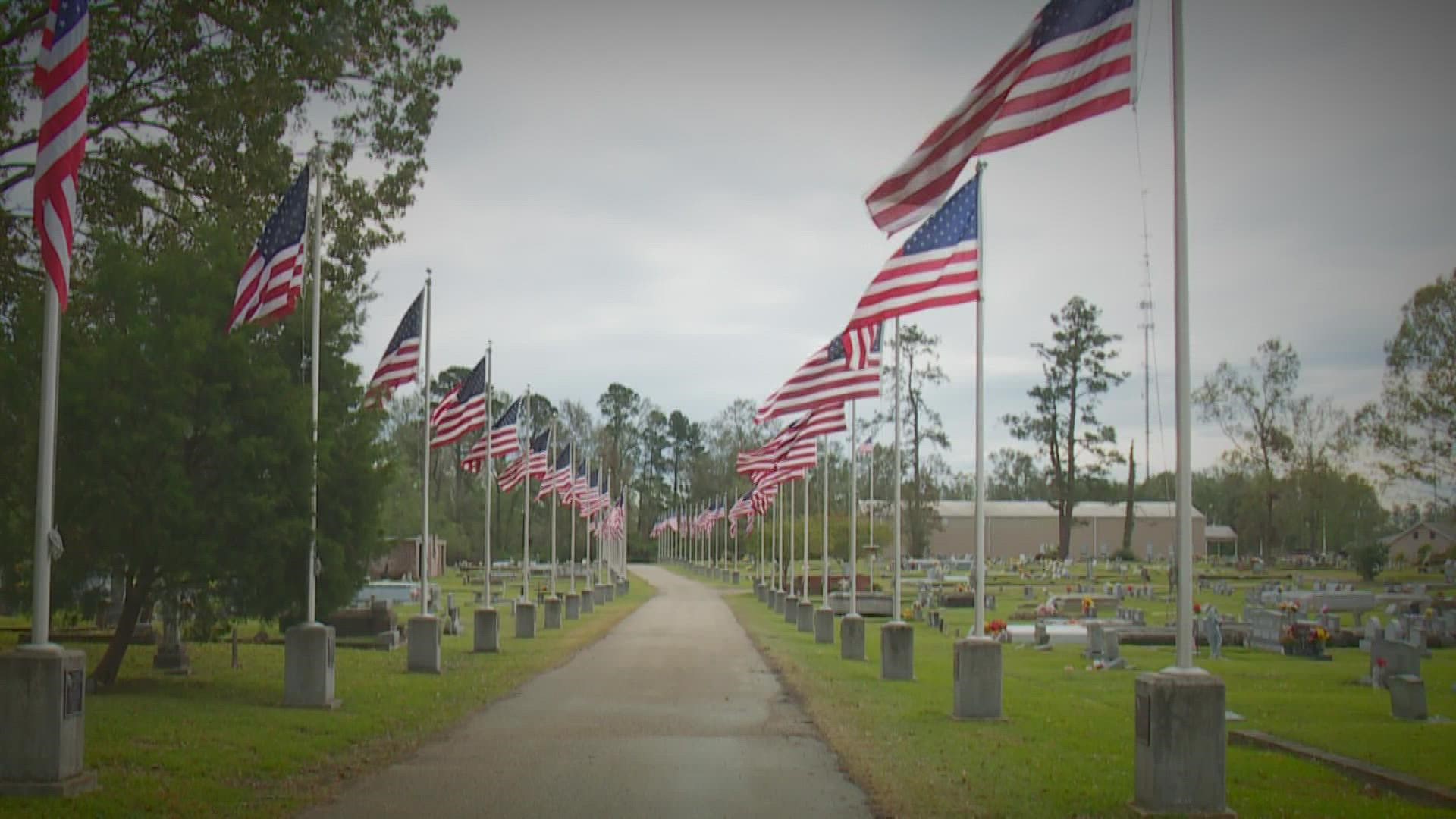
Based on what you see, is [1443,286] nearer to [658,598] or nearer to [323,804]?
[658,598]

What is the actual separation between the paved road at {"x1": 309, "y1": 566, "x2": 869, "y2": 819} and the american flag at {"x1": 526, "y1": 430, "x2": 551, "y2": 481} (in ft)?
44.7

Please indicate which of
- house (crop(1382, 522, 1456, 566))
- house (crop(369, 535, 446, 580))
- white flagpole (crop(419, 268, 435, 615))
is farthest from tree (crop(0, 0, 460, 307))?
house (crop(1382, 522, 1456, 566))

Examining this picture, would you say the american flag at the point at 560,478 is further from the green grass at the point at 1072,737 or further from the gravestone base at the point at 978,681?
the gravestone base at the point at 978,681

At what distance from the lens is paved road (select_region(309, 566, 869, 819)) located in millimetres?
11289

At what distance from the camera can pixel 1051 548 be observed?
128 m

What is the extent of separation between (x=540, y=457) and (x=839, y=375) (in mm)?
16818

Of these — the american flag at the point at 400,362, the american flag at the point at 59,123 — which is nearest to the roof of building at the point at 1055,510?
the american flag at the point at 400,362

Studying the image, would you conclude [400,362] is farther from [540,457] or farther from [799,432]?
[540,457]

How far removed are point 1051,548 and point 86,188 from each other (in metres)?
114

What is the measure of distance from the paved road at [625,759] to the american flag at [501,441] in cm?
817

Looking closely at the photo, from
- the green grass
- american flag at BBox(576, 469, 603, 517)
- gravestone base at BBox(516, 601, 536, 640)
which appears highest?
american flag at BBox(576, 469, 603, 517)

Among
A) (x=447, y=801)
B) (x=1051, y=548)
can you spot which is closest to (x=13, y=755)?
(x=447, y=801)

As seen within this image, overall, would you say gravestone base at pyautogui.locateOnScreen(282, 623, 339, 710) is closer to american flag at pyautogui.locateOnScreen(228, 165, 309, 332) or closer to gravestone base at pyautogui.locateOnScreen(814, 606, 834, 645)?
american flag at pyautogui.locateOnScreen(228, 165, 309, 332)

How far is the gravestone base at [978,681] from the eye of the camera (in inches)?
669
